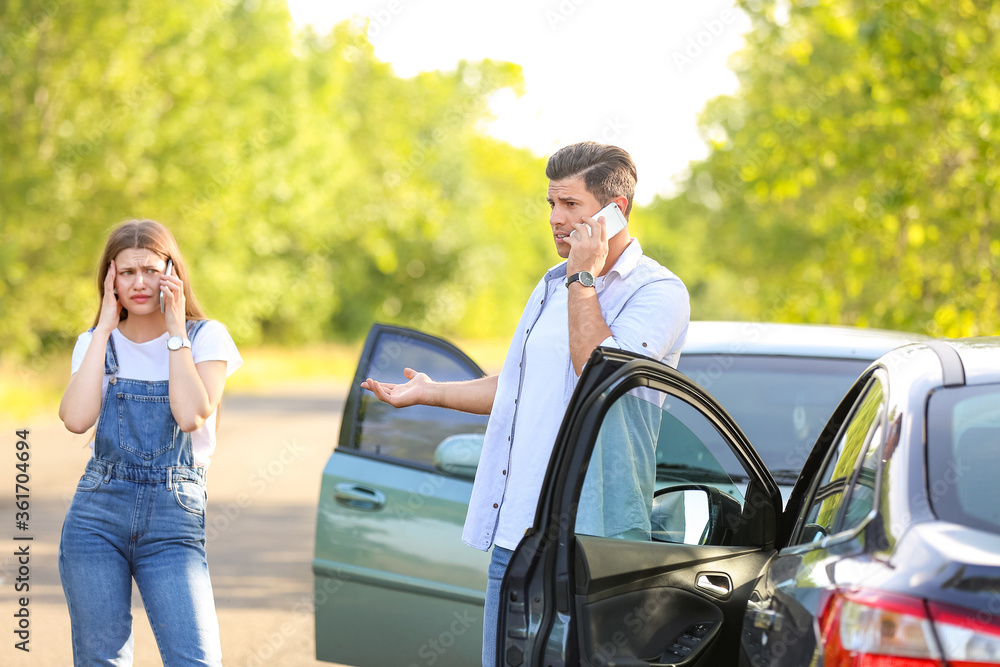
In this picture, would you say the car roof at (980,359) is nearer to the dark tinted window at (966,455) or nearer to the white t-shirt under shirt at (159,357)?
the dark tinted window at (966,455)

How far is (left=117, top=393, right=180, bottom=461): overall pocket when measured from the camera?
3268 millimetres

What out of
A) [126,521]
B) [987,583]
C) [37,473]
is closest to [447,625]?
[126,521]

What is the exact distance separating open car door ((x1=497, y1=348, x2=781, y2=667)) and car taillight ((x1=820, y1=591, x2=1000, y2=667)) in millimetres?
628

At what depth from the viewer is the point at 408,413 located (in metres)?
4.50

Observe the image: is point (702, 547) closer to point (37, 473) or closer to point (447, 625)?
point (447, 625)

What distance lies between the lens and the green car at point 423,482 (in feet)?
13.4

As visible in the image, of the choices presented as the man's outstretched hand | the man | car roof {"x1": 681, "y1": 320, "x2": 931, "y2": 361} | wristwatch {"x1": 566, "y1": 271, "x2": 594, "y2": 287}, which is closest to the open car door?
the man

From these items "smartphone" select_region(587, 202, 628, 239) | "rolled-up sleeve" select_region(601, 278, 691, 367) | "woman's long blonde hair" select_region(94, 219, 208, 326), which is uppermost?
"smartphone" select_region(587, 202, 628, 239)

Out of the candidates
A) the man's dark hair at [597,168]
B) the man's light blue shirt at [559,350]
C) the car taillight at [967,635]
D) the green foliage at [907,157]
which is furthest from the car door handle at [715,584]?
the green foliage at [907,157]

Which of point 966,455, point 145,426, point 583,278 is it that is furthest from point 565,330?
point 145,426

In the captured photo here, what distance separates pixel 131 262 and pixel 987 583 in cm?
263

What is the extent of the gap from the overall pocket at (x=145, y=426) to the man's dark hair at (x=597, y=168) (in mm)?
1386

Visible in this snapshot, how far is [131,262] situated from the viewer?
134 inches

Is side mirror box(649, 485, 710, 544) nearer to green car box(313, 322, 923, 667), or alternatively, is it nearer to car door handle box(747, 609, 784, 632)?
car door handle box(747, 609, 784, 632)
